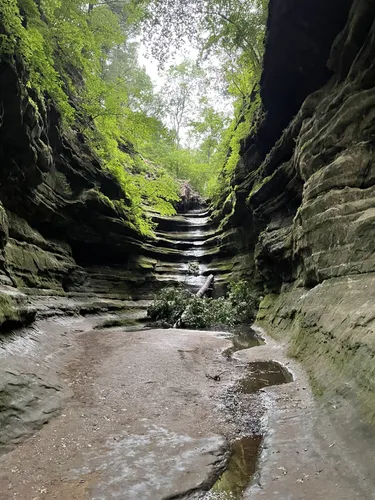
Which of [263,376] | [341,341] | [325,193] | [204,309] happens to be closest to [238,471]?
[341,341]

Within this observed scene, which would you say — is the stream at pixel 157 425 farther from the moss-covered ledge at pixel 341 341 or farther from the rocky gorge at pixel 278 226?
the moss-covered ledge at pixel 341 341

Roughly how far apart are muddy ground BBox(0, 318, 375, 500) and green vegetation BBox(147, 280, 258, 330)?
21.7ft

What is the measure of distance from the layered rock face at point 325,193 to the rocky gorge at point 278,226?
1.4 inches

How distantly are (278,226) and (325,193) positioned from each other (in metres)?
5.33

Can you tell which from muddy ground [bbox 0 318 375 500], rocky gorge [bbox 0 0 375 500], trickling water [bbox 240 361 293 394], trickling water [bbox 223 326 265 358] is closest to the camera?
muddy ground [bbox 0 318 375 500]

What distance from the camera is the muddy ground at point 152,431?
2596 millimetres

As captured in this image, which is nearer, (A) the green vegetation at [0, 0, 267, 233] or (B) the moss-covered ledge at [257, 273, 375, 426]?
(B) the moss-covered ledge at [257, 273, 375, 426]

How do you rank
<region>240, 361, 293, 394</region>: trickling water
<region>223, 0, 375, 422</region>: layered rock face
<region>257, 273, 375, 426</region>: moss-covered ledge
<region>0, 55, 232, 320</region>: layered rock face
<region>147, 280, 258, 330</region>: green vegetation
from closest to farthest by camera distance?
1. <region>257, 273, 375, 426</region>: moss-covered ledge
2. <region>223, 0, 375, 422</region>: layered rock face
3. <region>240, 361, 293, 394</region>: trickling water
4. <region>0, 55, 232, 320</region>: layered rock face
5. <region>147, 280, 258, 330</region>: green vegetation

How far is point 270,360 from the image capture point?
682 centimetres

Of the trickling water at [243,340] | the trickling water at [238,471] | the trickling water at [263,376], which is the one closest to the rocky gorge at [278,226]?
the trickling water at [238,471]

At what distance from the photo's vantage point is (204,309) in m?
13.9

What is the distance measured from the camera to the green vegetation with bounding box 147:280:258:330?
1335cm

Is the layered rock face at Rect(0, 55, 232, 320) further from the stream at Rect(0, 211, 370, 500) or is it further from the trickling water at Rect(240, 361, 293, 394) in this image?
the trickling water at Rect(240, 361, 293, 394)

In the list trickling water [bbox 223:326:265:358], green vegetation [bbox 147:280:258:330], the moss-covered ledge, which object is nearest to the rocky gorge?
the moss-covered ledge
